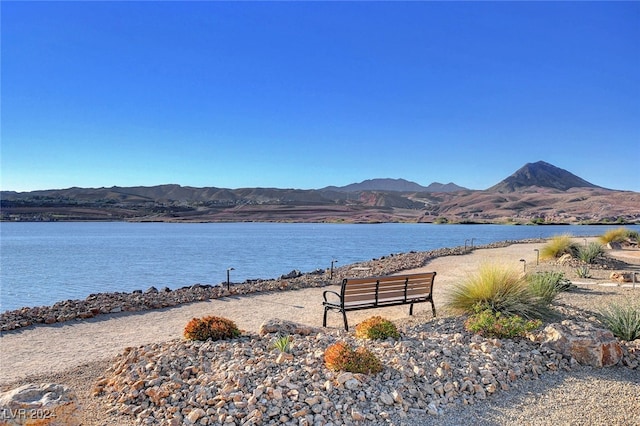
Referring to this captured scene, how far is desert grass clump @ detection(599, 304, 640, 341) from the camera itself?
6363 mm

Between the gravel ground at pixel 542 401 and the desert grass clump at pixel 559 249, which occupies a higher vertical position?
the desert grass clump at pixel 559 249

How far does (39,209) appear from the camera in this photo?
400 feet

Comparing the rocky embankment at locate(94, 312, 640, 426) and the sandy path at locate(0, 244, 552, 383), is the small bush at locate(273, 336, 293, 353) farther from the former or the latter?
the sandy path at locate(0, 244, 552, 383)

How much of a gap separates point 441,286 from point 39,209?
13200 cm

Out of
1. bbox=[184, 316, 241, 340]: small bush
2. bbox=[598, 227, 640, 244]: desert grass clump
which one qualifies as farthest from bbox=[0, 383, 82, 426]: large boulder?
bbox=[598, 227, 640, 244]: desert grass clump

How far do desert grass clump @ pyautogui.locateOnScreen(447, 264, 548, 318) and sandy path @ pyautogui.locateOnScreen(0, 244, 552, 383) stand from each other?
4.77ft

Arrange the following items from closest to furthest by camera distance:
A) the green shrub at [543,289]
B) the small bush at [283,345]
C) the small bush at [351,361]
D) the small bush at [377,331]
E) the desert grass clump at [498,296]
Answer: the small bush at [351,361]
the small bush at [283,345]
the small bush at [377,331]
the desert grass clump at [498,296]
the green shrub at [543,289]

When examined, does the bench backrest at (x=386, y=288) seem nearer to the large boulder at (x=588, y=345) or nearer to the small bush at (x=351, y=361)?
the small bush at (x=351, y=361)

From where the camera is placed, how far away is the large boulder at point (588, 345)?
5.73m

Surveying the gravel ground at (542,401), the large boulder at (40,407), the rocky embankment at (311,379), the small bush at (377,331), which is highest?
the large boulder at (40,407)

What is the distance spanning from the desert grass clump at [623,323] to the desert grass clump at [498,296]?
93 centimetres

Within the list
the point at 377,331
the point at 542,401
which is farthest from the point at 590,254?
the point at 542,401

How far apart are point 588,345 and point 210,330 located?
469 centimetres

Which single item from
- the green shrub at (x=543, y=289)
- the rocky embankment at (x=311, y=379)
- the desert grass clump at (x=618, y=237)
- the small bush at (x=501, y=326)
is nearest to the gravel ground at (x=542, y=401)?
the rocky embankment at (x=311, y=379)
